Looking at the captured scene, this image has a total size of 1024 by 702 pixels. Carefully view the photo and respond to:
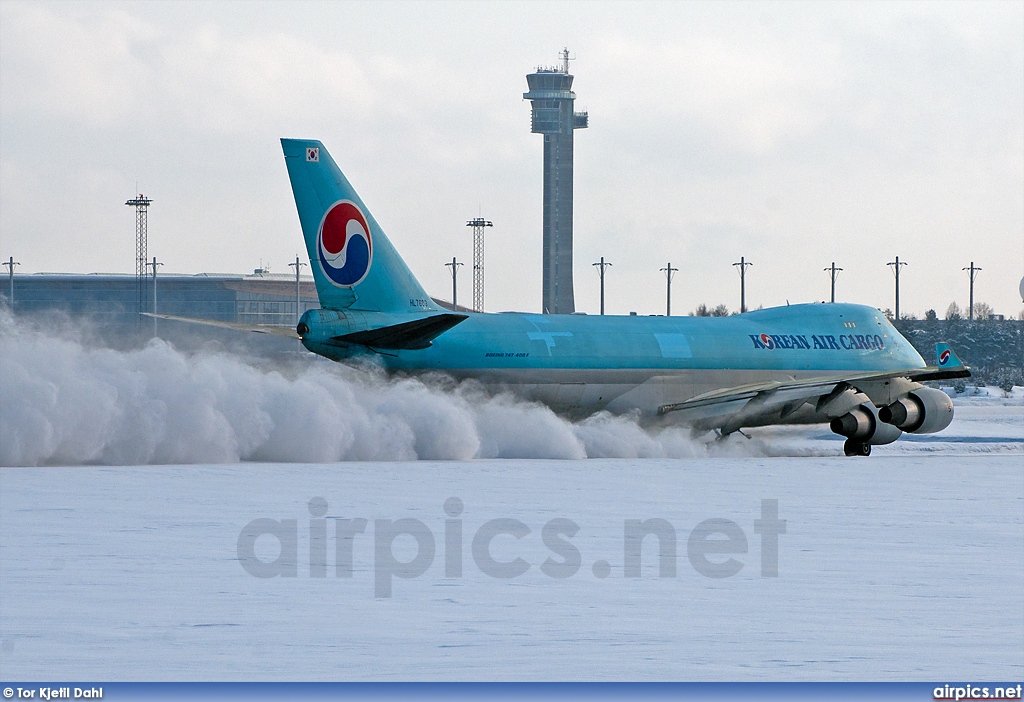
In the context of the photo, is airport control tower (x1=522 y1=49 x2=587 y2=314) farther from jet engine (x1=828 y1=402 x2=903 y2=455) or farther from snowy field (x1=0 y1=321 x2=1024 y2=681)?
snowy field (x1=0 y1=321 x2=1024 y2=681)

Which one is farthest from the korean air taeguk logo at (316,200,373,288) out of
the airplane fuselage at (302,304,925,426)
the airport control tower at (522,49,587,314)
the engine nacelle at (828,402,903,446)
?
the airport control tower at (522,49,587,314)

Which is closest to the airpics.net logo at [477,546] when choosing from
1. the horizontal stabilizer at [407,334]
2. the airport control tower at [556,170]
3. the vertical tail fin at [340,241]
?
the horizontal stabilizer at [407,334]

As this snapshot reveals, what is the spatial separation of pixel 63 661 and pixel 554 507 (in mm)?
11524

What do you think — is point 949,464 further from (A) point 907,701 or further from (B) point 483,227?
(B) point 483,227

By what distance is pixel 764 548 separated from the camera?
55.9 feet

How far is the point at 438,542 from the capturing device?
55.3ft

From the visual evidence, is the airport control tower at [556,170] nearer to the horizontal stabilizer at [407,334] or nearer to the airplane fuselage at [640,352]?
the airplane fuselage at [640,352]

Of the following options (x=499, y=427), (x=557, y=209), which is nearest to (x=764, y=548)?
(x=499, y=427)

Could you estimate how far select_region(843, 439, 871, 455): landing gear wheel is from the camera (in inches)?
1447

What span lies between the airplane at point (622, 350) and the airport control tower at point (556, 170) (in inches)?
3419

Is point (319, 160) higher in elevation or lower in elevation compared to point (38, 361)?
higher

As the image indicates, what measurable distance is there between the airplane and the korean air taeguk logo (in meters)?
0.03

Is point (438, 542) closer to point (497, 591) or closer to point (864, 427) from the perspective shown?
point (497, 591)

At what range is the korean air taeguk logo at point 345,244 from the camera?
100 feet
